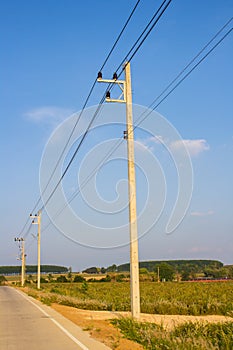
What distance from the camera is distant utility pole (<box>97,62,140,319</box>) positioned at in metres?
15.7

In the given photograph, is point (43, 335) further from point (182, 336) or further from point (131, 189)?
point (131, 189)

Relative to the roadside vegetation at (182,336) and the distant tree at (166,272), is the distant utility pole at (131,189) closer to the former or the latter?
the roadside vegetation at (182,336)

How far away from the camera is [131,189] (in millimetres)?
16734

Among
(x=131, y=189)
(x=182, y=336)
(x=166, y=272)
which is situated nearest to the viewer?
(x=182, y=336)

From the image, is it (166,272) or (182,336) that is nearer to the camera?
(182,336)

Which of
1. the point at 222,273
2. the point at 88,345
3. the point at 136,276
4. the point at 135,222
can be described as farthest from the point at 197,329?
the point at 222,273

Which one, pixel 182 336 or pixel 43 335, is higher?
pixel 182 336

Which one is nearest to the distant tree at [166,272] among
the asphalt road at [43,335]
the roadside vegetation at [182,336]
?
the asphalt road at [43,335]

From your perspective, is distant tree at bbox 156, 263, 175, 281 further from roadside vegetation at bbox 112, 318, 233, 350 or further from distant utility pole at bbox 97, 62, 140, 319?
roadside vegetation at bbox 112, 318, 233, 350

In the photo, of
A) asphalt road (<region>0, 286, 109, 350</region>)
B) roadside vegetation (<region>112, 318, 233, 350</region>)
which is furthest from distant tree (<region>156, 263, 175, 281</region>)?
roadside vegetation (<region>112, 318, 233, 350</region>)

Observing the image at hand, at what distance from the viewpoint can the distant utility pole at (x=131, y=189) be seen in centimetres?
1574

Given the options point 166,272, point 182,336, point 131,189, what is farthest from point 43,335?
point 166,272

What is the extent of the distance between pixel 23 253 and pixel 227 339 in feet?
228

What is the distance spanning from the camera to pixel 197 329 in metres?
12.3
